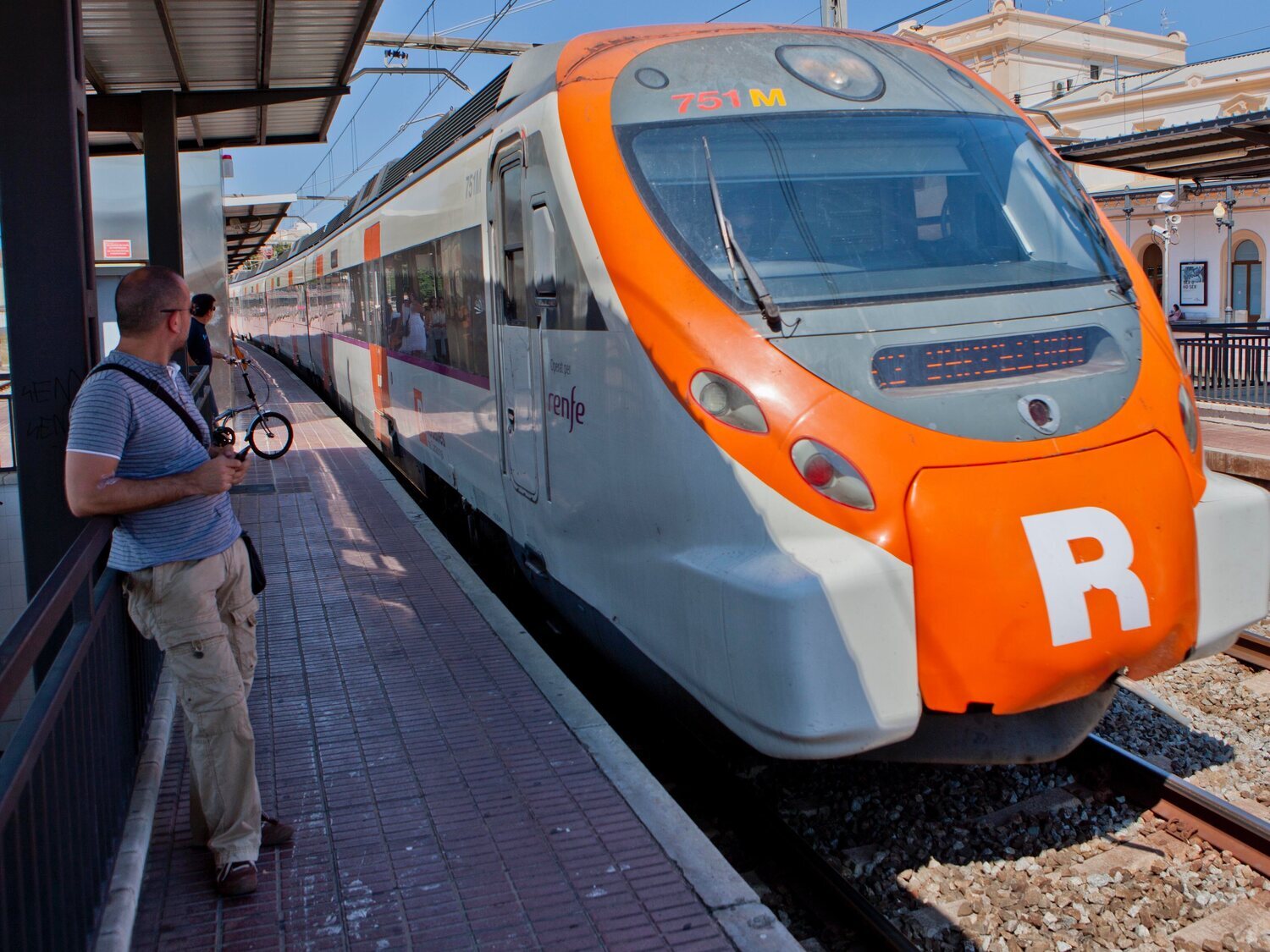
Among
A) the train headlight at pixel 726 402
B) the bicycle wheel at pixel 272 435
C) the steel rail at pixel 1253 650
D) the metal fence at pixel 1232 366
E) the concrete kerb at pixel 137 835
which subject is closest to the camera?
the concrete kerb at pixel 137 835

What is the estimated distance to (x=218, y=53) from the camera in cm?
966

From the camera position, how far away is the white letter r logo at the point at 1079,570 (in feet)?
12.0

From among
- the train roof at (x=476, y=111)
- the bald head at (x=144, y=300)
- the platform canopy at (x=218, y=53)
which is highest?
the platform canopy at (x=218, y=53)

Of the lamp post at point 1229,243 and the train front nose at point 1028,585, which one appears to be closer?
the train front nose at point 1028,585

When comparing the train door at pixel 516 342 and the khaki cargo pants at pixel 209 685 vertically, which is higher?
the train door at pixel 516 342

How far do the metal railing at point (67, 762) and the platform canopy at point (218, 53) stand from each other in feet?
17.3

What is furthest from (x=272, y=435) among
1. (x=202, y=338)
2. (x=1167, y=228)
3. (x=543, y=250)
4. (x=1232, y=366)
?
(x=1167, y=228)

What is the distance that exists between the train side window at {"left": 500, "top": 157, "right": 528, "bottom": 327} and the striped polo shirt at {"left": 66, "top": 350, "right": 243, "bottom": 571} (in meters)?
2.28

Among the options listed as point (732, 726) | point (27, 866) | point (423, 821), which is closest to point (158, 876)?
point (423, 821)

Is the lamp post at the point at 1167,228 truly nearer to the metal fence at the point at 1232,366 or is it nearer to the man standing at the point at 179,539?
the metal fence at the point at 1232,366

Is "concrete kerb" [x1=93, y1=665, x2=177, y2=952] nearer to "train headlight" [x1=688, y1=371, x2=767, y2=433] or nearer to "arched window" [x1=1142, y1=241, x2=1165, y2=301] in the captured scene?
"train headlight" [x1=688, y1=371, x2=767, y2=433]

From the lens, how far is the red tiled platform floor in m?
3.43

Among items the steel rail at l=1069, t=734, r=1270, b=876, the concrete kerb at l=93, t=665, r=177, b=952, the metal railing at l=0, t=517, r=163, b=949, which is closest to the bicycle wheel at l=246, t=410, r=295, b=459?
the concrete kerb at l=93, t=665, r=177, b=952

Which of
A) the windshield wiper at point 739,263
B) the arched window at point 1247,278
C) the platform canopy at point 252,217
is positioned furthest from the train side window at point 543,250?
the arched window at point 1247,278
